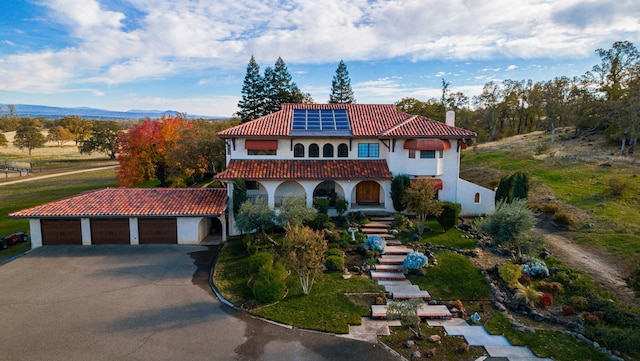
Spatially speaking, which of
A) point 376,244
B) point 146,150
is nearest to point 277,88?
point 146,150

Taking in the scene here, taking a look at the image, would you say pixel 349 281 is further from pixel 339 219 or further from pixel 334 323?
pixel 339 219

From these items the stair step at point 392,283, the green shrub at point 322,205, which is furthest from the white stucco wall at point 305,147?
the stair step at point 392,283

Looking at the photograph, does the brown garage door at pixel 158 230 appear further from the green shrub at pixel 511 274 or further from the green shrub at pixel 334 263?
the green shrub at pixel 511 274

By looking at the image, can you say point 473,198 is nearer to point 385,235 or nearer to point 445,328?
point 385,235

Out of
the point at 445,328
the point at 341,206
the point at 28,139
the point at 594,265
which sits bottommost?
the point at 445,328

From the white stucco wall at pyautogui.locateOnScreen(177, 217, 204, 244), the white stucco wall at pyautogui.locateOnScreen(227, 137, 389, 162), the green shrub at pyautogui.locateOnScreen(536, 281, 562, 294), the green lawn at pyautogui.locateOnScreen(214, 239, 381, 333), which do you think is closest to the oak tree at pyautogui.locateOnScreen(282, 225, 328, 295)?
the green lawn at pyautogui.locateOnScreen(214, 239, 381, 333)
